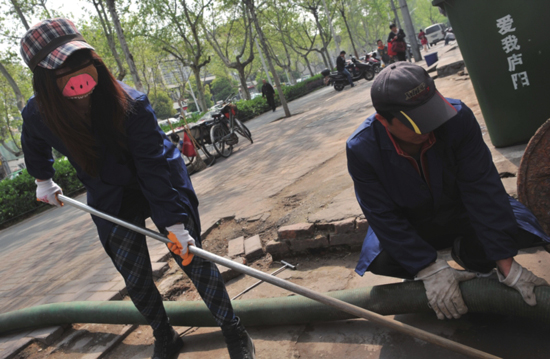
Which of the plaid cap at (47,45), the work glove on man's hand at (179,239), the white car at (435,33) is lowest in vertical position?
the work glove on man's hand at (179,239)

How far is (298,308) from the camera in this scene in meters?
2.26

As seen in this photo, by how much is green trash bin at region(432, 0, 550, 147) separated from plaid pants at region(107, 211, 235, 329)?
278 cm

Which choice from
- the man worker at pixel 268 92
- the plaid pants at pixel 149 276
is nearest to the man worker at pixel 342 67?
the man worker at pixel 268 92

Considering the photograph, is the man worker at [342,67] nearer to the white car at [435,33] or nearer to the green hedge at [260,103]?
the green hedge at [260,103]

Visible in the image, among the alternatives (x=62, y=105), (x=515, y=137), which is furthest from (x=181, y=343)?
(x=515, y=137)

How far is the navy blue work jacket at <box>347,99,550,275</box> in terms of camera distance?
5.78 ft

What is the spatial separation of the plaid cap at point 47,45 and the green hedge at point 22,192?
10.5 meters

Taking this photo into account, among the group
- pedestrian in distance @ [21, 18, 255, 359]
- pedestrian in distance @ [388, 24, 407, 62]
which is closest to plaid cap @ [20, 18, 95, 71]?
pedestrian in distance @ [21, 18, 255, 359]

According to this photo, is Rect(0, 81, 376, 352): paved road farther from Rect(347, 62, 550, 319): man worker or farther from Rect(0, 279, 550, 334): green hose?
Rect(347, 62, 550, 319): man worker

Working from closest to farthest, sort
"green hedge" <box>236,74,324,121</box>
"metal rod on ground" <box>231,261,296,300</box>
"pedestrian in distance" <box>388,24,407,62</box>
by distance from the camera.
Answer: "metal rod on ground" <box>231,261,296,300</box>
"pedestrian in distance" <box>388,24,407,62</box>
"green hedge" <box>236,74,324,121</box>

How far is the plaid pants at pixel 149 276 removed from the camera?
83.7 inches

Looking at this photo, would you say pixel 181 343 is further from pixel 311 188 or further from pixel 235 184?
pixel 235 184

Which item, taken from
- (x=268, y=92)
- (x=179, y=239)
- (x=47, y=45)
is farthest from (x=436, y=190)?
(x=268, y=92)

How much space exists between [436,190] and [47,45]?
6.20 ft
